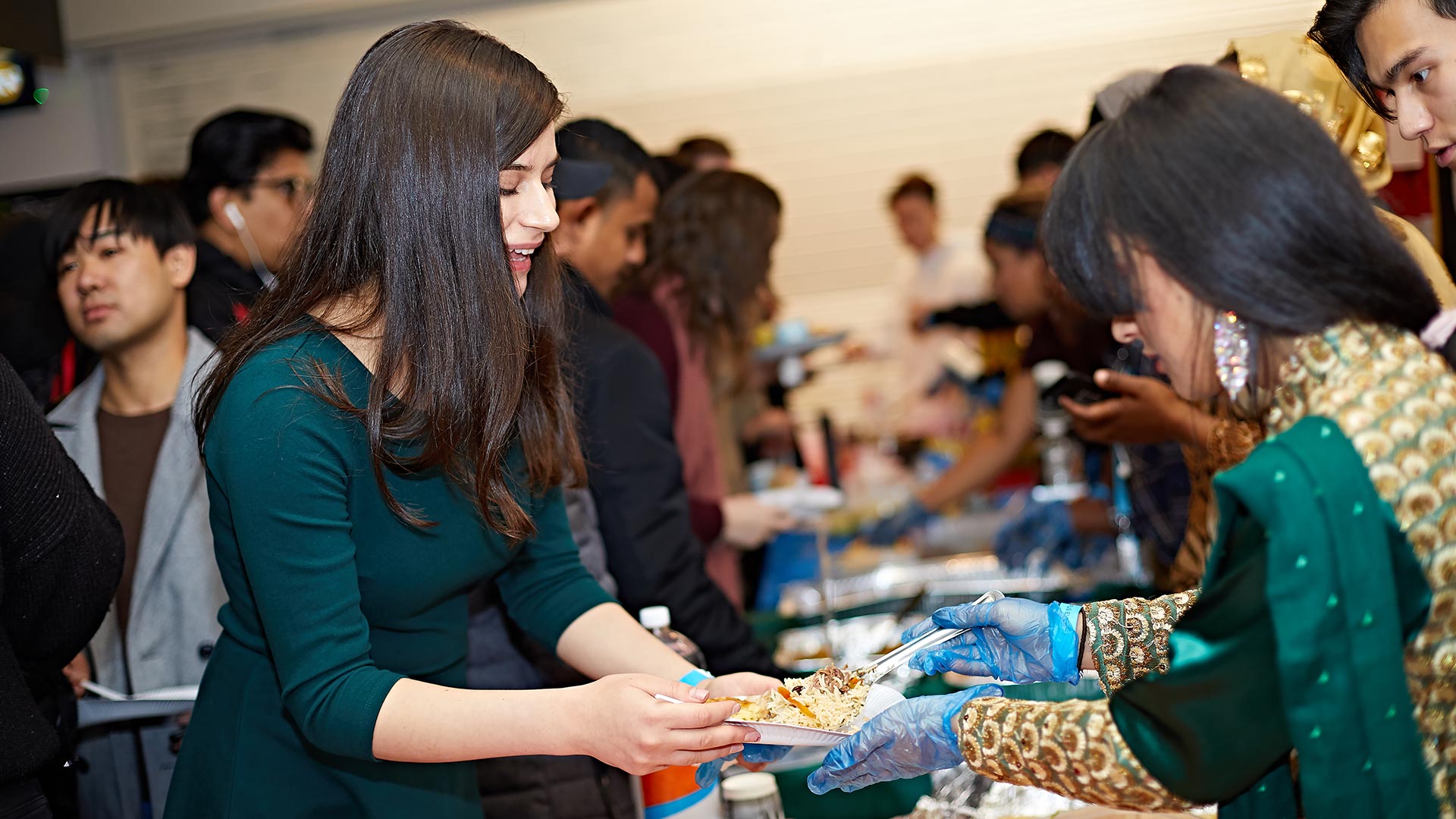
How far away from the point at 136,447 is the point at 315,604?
128 cm

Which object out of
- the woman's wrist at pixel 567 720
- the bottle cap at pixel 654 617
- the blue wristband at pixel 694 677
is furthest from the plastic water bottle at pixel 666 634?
the woman's wrist at pixel 567 720

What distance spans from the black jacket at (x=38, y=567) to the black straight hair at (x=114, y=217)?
90 cm

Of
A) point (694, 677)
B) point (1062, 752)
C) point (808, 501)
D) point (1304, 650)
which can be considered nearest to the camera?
point (1304, 650)

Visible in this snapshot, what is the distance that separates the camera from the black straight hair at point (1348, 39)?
5.16ft

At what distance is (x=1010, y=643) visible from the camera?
1.41 metres

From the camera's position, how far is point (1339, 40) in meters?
1.63

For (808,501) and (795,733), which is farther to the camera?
(808,501)

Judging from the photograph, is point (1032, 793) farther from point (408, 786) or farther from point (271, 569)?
point (271, 569)

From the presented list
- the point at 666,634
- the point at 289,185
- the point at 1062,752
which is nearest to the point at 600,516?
the point at 666,634

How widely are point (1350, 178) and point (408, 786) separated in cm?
112

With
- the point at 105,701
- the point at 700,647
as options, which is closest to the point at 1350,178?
the point at 700,647

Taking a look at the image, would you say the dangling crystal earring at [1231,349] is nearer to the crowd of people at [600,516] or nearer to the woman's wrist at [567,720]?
the crowd of people at [600,516]

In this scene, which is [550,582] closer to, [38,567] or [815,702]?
[815,702]

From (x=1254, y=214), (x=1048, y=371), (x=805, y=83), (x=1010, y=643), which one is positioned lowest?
(x=1010, y=643)
